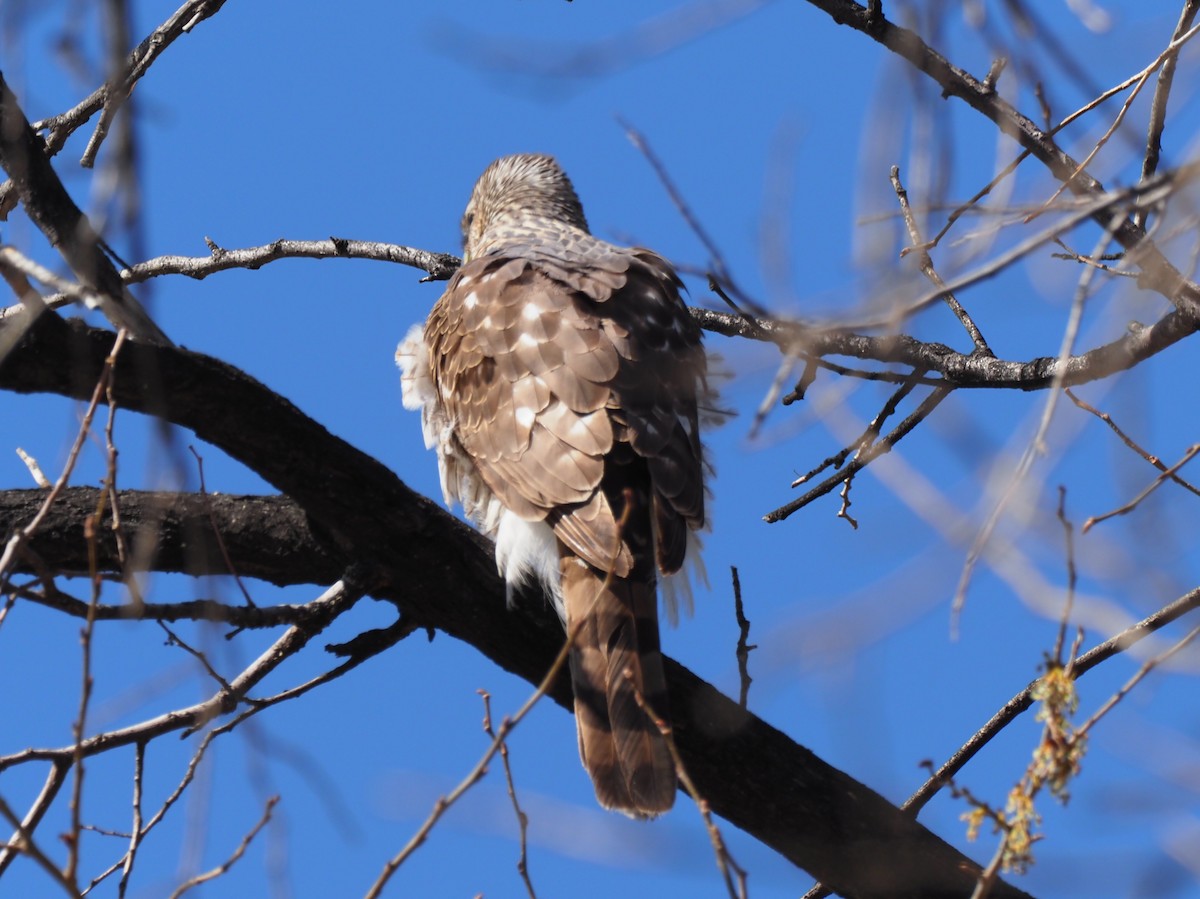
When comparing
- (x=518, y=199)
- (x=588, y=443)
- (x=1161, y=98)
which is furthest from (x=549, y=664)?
(x=518, y=199)

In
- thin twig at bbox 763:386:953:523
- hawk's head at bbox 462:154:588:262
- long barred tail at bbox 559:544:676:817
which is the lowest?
long barred tail at bbox 559:544:676:817

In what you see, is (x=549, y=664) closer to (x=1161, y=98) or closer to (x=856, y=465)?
(x=856, y=465)

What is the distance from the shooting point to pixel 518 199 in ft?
20.0

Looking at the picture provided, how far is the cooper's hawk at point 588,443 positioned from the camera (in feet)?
11.2

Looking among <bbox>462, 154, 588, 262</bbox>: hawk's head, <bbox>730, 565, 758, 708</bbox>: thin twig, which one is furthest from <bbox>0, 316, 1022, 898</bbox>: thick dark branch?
<bbox>462, 154, 588, 262</bbox>: hawk's head

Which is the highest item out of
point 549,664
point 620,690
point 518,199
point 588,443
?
point 518,199

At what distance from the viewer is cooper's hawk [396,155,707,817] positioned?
11.2 ft

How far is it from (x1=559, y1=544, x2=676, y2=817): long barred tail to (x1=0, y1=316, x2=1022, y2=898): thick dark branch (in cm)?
10

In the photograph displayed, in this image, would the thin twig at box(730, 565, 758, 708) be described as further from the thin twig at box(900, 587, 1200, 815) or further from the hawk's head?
the hawk's head

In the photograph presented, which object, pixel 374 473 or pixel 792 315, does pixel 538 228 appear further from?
pixel 792 315

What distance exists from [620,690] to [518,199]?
3.18 m

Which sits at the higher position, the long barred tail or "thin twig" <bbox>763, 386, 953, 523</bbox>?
"thin twig" <bbox>763, 386, 953, 523</bbox>

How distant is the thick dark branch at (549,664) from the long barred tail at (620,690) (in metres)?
0.10

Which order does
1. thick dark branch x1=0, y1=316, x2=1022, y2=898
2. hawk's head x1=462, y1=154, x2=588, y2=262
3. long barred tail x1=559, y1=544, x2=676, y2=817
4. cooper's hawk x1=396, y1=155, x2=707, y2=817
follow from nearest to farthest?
thick dark branch x1=0, y1=316, x2=1022, y2=898, long barred tail x1=559, y1=544, x2=676, y2=817, cooper's hawk x1=396, y1=155, x2=707, y2=817, hawk's head x1=462, y1=154, x2=588, y2=262
